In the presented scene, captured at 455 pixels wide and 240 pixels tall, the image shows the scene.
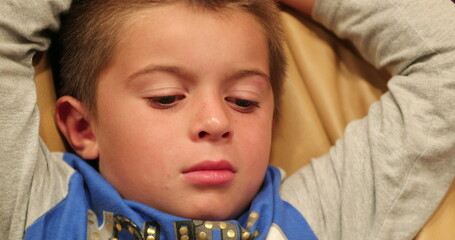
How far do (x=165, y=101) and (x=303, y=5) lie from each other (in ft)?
1.64

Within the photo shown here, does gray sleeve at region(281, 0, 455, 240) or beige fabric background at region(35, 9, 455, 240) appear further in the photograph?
beige fabric background at region(35, 9, 455, 240)

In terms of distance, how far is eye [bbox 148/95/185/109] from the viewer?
1.04 metres

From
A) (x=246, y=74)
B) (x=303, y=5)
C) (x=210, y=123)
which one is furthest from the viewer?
(x=303, y=5)

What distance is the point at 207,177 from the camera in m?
1.02

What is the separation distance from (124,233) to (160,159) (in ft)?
0.61

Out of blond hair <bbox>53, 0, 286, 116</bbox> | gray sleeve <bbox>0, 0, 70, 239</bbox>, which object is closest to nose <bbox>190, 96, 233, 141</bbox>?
blond hair <bbox>53, 0, 286, 116</bbox>

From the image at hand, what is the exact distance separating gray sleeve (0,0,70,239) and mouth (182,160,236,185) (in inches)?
12.3

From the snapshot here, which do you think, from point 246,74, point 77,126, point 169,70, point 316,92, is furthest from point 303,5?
point 77,126

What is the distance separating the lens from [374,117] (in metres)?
1.22

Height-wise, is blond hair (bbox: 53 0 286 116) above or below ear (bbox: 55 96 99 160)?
above

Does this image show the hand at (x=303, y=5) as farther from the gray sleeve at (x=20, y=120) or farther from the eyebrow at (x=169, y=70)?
the gray sleeve at (x=20, y=120)

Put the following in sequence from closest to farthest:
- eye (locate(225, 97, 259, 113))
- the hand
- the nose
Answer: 1. the nose
2. eye (locate(225, 97, 259, 113))
3. the hand

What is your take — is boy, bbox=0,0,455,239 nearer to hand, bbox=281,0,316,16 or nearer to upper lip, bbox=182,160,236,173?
upper lip, bbox=182,160,236,173

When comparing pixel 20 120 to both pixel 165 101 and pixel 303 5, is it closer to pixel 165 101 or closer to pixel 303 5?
Result: pixel 165 101
